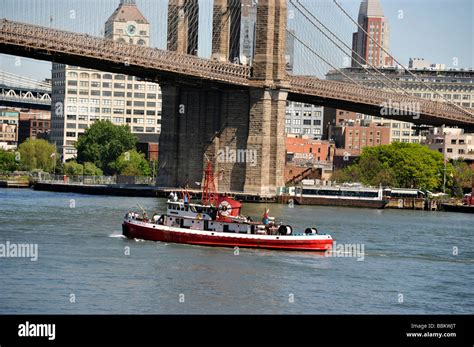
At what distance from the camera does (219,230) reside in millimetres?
44375

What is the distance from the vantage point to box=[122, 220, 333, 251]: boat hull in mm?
43469

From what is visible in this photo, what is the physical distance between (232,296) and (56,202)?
3695 centimetres

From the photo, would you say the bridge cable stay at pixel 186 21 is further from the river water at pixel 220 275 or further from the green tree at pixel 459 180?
the river water at pixel 220 275

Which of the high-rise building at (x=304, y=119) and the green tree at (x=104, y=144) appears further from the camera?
the high-rise building at (x=304, y=119)

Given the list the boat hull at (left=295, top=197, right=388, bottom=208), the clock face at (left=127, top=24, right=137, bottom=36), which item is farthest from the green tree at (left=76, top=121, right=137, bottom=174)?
the boat hull at (left=295, top=197, right=388, bottom=208)

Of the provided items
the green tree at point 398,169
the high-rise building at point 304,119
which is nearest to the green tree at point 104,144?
the green tree at point 398,169

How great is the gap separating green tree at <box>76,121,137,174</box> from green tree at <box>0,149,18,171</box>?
6512mm

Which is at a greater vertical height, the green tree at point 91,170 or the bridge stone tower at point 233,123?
the bridge stone tower at point 233,123

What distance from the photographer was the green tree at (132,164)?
10800 centimetres

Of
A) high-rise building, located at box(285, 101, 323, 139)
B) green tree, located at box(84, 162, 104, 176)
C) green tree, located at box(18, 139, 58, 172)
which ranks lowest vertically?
green tree, located at box(84, 162, 104, 176)

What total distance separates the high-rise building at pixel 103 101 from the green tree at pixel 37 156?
62.4 feet

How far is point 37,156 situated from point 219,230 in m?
71.3

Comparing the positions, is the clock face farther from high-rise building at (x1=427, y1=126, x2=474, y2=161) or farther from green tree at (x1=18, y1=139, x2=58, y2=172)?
high-rise building at (x1=427, y1=126, x2=474, y2=161)

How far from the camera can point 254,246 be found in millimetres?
43812
